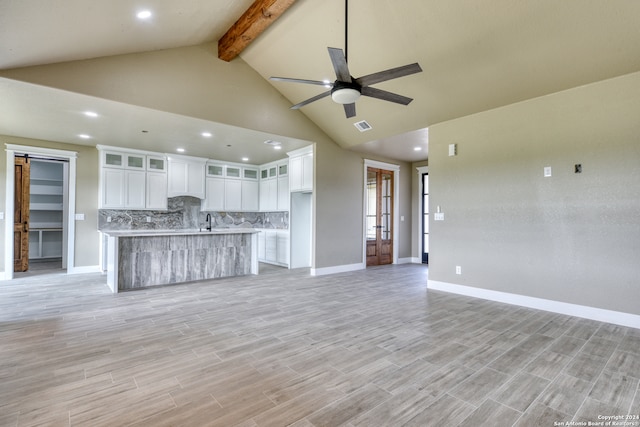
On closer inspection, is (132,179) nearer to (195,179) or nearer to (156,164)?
(156,164)

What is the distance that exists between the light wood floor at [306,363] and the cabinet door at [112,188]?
274cm

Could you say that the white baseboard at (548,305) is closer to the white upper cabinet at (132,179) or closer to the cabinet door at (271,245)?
the cabinet door at (271,245)

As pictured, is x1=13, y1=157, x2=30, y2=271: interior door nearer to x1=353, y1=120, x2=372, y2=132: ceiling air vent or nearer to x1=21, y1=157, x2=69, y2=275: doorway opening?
x1=21, y1=157, x2=69, y2=275: doorway opening

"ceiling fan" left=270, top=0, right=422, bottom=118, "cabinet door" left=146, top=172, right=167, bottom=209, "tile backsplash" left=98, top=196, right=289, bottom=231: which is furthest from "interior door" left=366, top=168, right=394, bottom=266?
"cabinet door" left=146, top=172, right=167, bottom=209

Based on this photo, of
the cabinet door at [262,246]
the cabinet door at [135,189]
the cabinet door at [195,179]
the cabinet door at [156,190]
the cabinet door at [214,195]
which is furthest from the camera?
the cabinet door at [262,246]

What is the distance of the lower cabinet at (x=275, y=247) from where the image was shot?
7.38m

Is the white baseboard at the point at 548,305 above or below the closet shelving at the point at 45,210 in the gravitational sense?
below

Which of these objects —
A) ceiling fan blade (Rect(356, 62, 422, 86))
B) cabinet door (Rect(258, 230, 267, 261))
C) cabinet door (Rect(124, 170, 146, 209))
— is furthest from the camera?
cabinet door (Rect(258, 230, 267, 261))

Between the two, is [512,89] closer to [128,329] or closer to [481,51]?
[481,51]

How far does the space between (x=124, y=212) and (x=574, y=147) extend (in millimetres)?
8176

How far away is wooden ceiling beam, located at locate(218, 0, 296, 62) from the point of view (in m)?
3.73

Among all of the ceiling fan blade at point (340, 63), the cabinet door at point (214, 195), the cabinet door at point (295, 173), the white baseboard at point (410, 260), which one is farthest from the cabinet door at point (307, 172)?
the ceiling fan blade at point (340, 63)

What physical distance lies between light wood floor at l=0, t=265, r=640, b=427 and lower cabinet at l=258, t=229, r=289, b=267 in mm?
3134

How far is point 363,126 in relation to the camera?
5.64m
